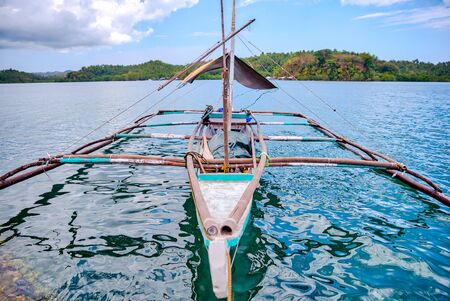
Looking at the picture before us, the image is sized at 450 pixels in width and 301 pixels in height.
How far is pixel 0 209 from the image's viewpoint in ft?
24.2

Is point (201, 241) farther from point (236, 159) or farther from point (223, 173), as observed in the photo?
point (236, 159)

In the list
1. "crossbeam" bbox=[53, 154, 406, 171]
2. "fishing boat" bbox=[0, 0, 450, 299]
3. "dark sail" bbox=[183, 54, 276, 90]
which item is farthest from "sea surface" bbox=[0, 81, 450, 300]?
"dark sail" bbox=[183, 54, 276, 90]

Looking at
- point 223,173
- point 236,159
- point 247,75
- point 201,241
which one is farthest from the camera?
point 247,75

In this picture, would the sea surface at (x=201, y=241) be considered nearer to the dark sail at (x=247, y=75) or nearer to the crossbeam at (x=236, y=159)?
the crossbeam at (x=236, y=159)

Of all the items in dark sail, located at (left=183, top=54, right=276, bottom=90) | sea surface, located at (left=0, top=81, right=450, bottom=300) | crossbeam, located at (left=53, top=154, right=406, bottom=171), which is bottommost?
sea surface, located at (left=0, top=81, right=450, bottom=300)

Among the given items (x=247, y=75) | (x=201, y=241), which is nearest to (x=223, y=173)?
(x=201, y=241)

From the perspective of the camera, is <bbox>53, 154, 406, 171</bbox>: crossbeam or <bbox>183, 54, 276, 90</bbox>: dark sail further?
<bbox>183, 54, 276, 90</bbox>: dark sail

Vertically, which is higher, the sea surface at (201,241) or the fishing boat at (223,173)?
the fishing boat at (223,173)

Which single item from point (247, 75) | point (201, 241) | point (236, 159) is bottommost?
point (201, 241)

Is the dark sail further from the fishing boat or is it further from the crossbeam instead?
the crossbeam

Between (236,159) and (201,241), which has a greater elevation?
(236,159)

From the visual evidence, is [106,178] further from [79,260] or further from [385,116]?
[385,116]

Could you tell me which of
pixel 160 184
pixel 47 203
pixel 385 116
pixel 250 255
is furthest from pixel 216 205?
pixel 385 116

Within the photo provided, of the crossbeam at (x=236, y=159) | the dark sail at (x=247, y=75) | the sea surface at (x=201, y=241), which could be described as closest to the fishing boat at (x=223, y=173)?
the crossbeam at (x=236, y=159)
